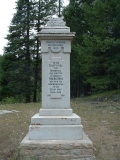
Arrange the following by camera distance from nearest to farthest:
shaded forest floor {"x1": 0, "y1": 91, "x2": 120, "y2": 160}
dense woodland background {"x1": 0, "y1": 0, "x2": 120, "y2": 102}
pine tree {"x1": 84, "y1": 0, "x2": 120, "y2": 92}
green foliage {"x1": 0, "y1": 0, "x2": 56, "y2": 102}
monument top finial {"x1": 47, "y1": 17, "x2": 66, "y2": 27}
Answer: shaded forest floor {"x1": 0, "y1": 91, "x2": 120, "y2": 160}, monument top finial {"x1": 47, "y1": 17, "x2": 66, "y2": 27}, pine tree {"x1": 84, "y1": 0, "x2": 120, "y2": 92}, dense woodland background {"x1": 0, "y1": 0, "x2": 120, "y2": 102}, green foliage {"x1": 0, "y1": 0, "x2": 56, "y2": 102}

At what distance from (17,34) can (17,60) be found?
264 centimetres

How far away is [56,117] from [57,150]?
72 cm

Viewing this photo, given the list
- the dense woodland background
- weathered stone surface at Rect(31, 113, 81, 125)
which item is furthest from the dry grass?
the dense woodland background

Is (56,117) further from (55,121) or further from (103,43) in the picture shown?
(103,43)

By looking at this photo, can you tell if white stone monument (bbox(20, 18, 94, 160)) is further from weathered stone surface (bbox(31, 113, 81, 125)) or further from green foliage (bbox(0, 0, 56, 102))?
green foliage (bbox(0, 0, 56, 102))

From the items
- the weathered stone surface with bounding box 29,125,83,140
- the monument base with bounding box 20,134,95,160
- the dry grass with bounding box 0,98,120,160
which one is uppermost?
the weathered stone surface with bounding box 29,125,83,140

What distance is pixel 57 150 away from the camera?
5.05m

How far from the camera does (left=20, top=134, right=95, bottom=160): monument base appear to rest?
5.03 meters

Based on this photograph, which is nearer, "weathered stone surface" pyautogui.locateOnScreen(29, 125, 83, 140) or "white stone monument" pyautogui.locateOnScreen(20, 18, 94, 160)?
"white stone monument" pyautogui.locateOnScreen(20, 18, 94, 160)

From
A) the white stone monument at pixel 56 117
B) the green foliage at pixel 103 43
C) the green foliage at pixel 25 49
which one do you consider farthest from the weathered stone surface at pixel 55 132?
the green foliage at pixel 25 49

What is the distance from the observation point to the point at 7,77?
2595 cm

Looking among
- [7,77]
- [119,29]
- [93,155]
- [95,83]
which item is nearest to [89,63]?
[95,83]

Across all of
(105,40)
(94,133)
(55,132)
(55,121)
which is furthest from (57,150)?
(105,40)

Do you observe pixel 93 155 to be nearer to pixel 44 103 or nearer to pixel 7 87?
pixel 44 103
